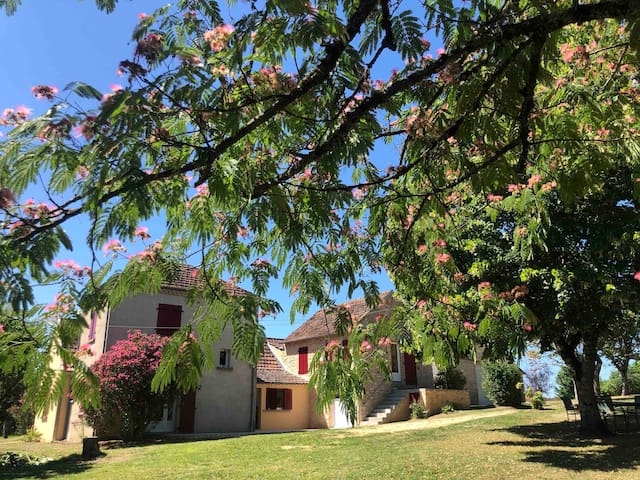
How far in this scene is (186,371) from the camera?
3047 millimetres

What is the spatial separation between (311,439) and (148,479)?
25.3ft

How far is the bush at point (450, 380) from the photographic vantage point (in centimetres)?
2483

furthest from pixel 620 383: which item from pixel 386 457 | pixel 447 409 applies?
pixel 386 457

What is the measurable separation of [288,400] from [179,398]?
6.30m

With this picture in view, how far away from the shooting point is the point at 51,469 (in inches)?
459

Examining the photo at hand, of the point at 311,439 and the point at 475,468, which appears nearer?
the point at 475,468

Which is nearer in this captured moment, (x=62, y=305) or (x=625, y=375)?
(x=62, y=305)

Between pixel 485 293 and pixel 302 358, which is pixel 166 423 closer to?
pixel 302 358

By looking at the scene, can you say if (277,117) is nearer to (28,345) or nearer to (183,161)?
(183,161)

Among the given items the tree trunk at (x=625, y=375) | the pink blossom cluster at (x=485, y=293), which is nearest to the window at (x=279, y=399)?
the pink blossom cluster at (x=485, y=293)

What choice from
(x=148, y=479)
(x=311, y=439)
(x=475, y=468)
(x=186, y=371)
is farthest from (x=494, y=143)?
(x=311, y=439)

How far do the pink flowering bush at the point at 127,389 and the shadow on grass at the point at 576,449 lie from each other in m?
11.9

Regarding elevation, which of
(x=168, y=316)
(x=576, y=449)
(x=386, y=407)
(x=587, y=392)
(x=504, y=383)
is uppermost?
(x=168, y=316)

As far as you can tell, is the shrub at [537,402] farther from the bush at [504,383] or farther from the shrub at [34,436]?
the shrub at [34,436]
